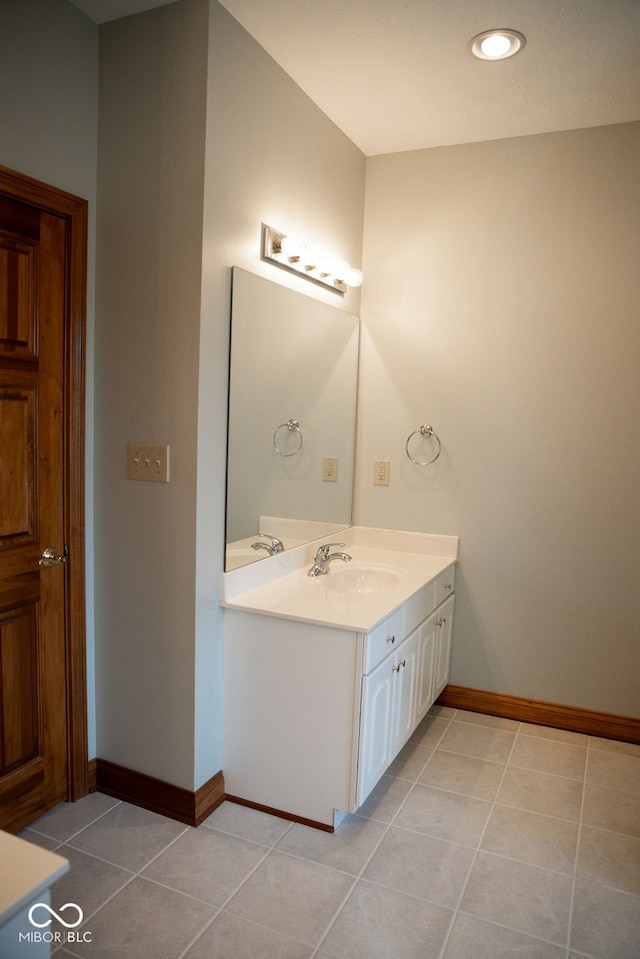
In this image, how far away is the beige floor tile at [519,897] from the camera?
1.71m

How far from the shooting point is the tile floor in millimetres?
1623

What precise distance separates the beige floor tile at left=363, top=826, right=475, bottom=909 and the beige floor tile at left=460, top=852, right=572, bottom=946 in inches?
1.5

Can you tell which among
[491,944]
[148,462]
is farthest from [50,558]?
[491,944]

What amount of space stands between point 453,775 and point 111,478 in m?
1.63

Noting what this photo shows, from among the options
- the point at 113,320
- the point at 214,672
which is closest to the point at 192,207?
the point at 113,320

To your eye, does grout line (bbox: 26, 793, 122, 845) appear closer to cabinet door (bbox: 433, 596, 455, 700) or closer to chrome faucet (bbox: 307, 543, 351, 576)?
chrome faucet (bbox: 307, 543, 351, 576)

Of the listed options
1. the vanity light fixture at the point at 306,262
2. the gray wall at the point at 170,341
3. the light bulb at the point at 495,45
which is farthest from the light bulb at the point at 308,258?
the light bulb at the point at 495,45

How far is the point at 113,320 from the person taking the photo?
2096mm

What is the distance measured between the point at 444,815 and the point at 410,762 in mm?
335

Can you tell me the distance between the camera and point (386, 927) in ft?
5.49

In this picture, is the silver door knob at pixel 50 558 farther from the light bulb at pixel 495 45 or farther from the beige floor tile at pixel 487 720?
the light bulb at pixel 495 45

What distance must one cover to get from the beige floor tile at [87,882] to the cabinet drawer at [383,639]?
2.92 feet

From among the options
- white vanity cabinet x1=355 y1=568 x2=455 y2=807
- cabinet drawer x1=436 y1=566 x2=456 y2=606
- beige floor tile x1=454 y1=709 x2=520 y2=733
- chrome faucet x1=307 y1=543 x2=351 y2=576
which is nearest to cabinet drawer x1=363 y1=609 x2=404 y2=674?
white vanity cabinet x1=355 y1=568 x2=455 y2=807

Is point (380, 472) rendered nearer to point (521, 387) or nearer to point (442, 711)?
point (521, 387)
